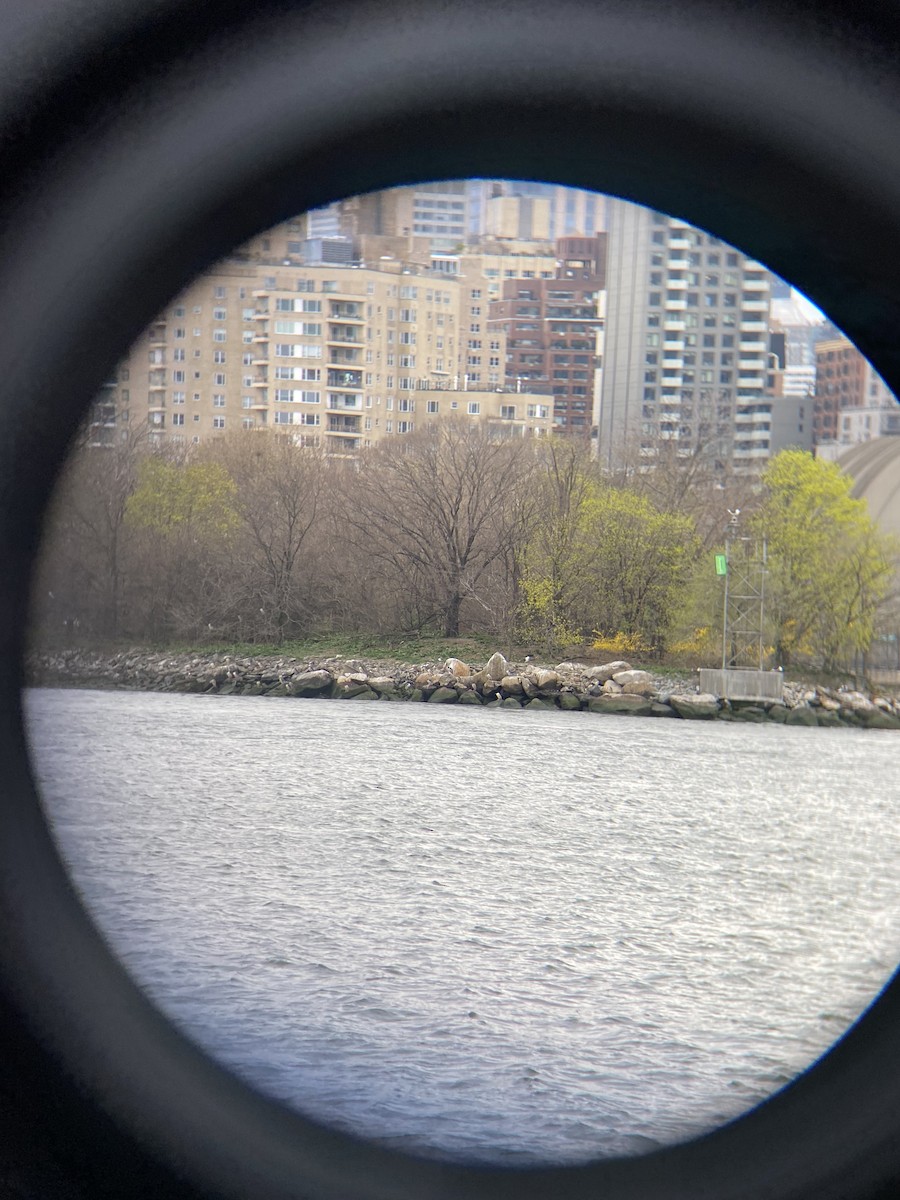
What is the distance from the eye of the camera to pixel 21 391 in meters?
0.73

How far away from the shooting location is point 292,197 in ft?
2.43

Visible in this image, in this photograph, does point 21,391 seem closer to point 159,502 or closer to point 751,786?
point 159,502

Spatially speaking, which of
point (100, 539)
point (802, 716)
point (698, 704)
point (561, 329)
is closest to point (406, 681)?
point (100, 539)

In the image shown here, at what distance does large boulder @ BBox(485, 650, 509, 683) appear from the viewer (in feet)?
7.50

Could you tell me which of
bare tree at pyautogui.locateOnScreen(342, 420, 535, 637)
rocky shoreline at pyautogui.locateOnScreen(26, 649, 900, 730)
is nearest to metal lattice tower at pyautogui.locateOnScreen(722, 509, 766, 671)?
rocky shoreline at pyautogui.locateOnScreen(26, 649, 900, 730)

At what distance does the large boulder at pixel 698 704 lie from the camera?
3385 mm

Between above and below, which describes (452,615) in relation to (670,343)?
below

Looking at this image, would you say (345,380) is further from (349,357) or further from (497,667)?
(497,667)

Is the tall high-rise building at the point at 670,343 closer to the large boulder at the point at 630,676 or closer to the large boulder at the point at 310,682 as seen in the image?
the large boulder at the point at 630,676

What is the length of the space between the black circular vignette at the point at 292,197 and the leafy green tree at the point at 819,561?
1577mm

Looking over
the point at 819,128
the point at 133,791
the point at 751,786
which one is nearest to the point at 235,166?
the point at 819,128

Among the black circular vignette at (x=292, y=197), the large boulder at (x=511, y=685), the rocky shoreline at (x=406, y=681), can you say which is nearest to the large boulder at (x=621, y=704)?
the rocky shoreline at (x=406, y=681)

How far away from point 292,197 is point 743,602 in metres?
2.15

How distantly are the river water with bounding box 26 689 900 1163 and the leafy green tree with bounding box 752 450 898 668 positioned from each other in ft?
4.39
